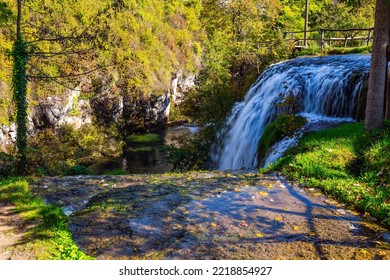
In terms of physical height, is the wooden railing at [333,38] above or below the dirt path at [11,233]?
above

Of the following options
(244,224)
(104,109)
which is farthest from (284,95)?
(104,109)

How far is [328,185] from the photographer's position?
23.0ft

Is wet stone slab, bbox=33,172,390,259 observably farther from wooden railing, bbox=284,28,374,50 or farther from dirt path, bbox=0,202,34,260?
wooden railing, bbox=284,28,374,50

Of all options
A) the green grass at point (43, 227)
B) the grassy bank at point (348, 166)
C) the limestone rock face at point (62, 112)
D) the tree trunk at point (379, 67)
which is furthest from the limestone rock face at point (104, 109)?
the tree trunk at point (379, 67)

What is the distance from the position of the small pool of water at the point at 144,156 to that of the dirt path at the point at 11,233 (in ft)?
40.8

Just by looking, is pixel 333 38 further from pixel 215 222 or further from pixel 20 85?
pixel 215 222

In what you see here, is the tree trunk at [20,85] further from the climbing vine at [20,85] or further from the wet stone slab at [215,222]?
the wet stone slab at [215,222]

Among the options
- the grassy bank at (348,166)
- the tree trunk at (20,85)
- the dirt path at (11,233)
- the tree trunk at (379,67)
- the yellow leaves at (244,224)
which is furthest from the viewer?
the tree trunk at (20,85)

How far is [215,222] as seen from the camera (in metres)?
5.69

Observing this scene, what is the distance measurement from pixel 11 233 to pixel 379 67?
8.32 metres

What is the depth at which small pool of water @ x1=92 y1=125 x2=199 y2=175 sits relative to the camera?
21125mm

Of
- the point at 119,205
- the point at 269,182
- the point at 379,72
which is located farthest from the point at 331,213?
the point at 379,72

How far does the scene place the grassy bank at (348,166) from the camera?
636 centimetres

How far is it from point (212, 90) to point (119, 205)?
1277 cm
